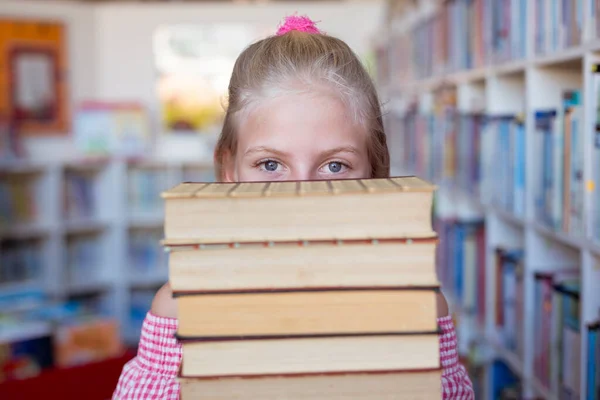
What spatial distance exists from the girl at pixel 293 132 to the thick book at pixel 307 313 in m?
0.29

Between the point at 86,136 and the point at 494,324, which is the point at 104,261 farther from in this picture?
the point at 494,324

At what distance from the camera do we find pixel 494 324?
2.40 meters

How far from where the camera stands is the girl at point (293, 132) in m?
0.95

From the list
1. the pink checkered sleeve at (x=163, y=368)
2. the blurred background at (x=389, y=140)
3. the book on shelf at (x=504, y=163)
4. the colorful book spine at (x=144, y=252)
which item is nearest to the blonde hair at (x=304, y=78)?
the blurred background at (x=389, y=140)

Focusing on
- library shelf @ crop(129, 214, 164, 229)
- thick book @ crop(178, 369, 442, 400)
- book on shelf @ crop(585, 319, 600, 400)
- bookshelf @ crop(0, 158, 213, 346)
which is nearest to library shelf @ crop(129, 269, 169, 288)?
bookshelf @ crop(0, 158, 213, 346)

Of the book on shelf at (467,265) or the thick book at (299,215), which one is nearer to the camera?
the thick book at (299,215)

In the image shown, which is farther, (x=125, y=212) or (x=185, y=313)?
(x=125, y=212)

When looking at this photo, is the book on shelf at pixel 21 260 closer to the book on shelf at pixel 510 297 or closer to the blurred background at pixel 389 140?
the blurred background at pixel 389 140

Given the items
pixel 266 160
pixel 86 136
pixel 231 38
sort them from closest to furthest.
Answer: pixel 266 160, pixel 86 136, pixel 231 38

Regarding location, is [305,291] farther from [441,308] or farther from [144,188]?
[144,188]

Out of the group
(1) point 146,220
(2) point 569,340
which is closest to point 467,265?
(2) point 569,340

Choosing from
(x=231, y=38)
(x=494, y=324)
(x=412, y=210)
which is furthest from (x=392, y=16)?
(x=412, y=210)

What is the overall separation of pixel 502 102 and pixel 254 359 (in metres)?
1.87

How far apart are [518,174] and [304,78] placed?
3.70ft
